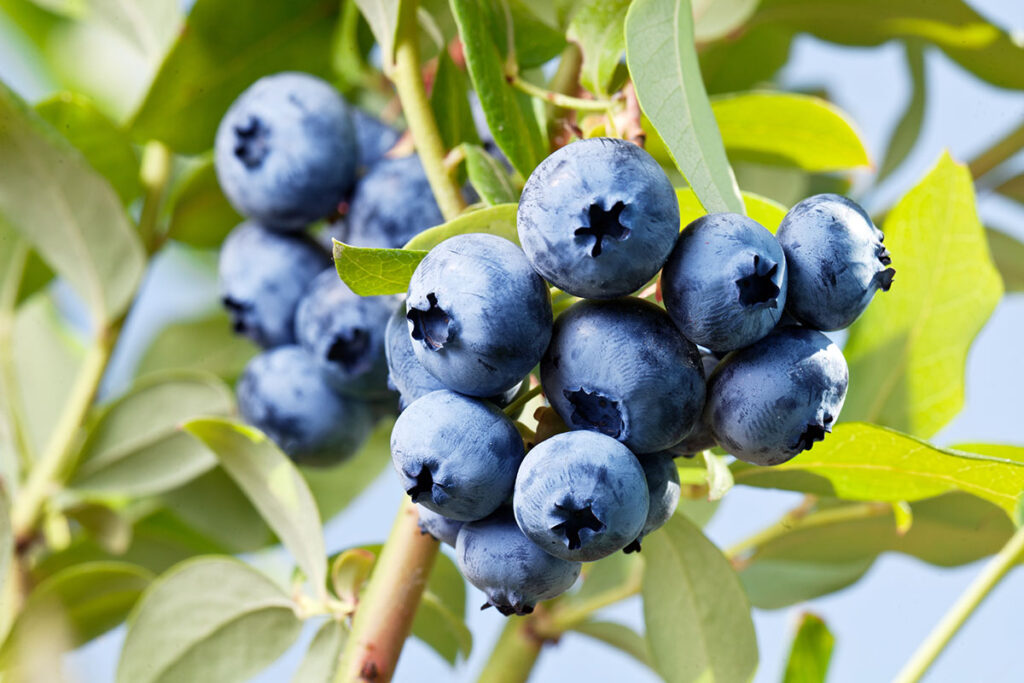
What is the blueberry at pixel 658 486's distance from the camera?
55 centimetres

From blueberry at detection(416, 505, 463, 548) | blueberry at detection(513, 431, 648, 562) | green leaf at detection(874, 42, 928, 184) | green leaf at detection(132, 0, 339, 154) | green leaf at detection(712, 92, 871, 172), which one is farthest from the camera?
green leaf at detection(874, 42, 928, 184)

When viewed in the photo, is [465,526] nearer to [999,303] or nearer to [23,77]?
[999,303]

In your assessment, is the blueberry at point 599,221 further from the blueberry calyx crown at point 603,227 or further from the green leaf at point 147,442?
the green leaf at point 147,442

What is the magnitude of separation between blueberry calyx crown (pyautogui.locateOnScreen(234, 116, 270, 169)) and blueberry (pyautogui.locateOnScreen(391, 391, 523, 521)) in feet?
1.41

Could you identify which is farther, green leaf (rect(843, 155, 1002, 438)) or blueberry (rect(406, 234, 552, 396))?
green leaf (rect(843, 155, 1002, 438))

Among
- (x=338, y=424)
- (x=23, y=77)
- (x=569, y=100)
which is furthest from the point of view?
(x=23, y=77)

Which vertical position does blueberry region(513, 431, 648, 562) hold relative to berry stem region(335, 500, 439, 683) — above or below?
above

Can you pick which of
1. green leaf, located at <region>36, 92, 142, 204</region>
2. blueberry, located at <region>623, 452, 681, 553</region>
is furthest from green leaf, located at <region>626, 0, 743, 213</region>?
green leaf, located at <region>36, 92, 142, 204</region>

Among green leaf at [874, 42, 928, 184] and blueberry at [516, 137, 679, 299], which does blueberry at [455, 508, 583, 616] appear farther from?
green leaf at [874, 42, 928, 184]

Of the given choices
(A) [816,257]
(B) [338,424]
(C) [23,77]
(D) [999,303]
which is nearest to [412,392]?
(A) [816,257]

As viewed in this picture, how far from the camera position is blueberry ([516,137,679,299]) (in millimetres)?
494

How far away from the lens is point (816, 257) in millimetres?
522

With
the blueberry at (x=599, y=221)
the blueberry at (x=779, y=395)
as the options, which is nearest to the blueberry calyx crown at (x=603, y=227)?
the blueberry at (x=599, y=221)

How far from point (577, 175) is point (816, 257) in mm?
131
